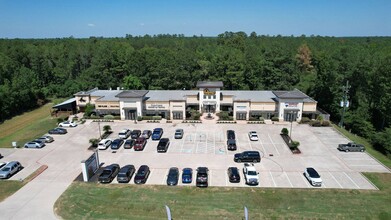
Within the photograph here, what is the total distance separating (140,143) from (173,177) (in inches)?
→ 451

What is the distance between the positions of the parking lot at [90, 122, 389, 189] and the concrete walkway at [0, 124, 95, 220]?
4.27 m

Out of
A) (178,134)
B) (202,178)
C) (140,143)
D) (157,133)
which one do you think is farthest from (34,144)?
(202,178)

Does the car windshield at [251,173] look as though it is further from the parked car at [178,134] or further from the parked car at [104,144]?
the parked car at [104,144]

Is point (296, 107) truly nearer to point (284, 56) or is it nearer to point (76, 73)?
point (284, 56)

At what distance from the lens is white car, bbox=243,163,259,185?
97.0 feet

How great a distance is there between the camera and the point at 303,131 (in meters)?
47.1

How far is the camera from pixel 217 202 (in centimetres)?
2653

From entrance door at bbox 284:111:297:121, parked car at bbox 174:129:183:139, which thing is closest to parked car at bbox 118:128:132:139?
parked car at bbox 174:129:183:139

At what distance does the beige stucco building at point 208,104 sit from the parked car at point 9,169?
22.5 metres

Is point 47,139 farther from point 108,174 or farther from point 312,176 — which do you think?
point 312,176

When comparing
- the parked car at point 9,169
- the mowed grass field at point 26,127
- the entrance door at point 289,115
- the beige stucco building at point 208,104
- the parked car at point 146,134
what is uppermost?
the beige stucco building at point 208,104

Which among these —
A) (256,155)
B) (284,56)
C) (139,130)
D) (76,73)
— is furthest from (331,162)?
(76,73)

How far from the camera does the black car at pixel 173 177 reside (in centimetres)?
2966

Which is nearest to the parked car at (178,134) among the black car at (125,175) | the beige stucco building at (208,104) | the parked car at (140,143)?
the parked car at (140,143)
